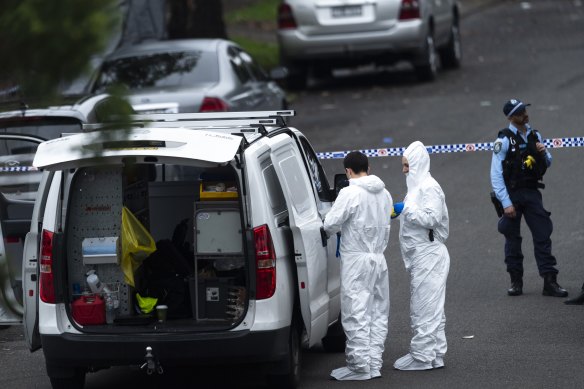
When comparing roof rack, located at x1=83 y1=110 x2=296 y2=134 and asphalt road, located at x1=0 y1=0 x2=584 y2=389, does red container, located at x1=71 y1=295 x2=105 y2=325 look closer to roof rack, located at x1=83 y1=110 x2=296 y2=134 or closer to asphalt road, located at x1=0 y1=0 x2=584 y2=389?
asphalt road, located at x1=0 y1=0 x2=584 y2=389

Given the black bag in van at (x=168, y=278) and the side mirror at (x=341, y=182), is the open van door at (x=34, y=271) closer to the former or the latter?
the black bag in van at (x=168, y=278)

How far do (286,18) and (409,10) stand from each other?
1947 mm

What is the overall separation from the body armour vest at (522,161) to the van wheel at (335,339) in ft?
7.90

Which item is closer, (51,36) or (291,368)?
(51,36)

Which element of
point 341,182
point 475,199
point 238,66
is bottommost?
point 475,199

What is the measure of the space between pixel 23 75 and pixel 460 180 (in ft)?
36.6

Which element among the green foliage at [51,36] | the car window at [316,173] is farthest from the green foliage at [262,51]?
the green foliage at [51,36]

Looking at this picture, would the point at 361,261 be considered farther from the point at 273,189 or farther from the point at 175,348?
the point at 175,348

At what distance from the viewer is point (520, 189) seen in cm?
1132

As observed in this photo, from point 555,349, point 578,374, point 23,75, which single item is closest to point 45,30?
point 23,75

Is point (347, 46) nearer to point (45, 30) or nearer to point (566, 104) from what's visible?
point (566, 104)

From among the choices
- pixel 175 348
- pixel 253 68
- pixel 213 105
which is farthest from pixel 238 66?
pixel 175 348

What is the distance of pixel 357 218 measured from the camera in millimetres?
8609

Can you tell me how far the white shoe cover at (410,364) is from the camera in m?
8.96
